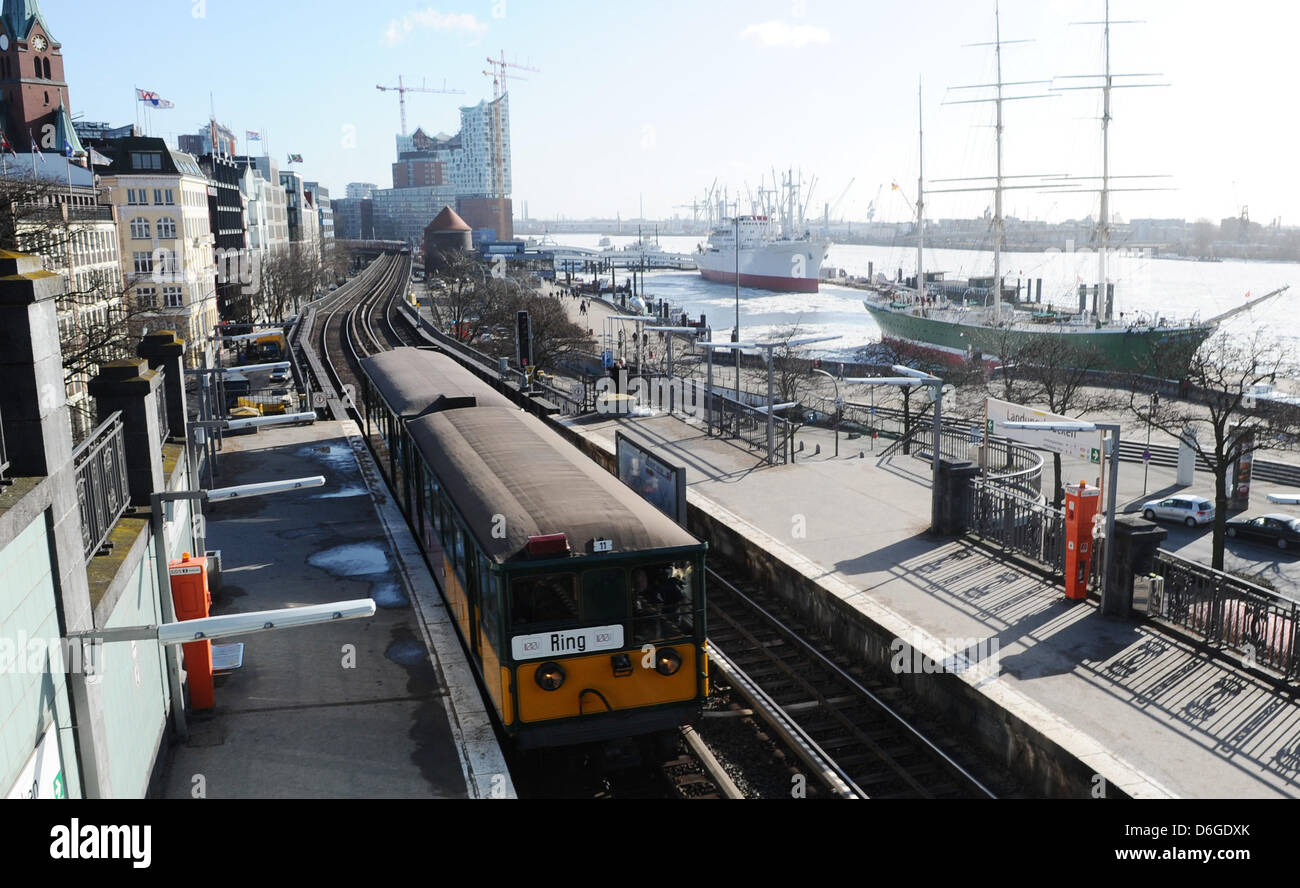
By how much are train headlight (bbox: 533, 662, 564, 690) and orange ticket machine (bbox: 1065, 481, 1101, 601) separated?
26.6ft

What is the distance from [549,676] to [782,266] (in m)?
139

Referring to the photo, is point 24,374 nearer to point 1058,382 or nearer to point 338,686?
point 338,686

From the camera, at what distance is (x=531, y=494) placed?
33.5 feet

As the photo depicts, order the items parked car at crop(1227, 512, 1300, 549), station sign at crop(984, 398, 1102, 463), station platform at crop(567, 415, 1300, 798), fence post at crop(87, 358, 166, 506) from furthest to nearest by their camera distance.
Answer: parked car at crop(1227, 512, 1300, 549) < station sign at crop(984, 398, 1102, 463) < fence post at crop(87, 358, 166, 506) < station platform at crop(567, 415, 1300, 798)

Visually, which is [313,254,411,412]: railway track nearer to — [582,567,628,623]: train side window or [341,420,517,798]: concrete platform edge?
[341,420,517,798]: concrete platform edge

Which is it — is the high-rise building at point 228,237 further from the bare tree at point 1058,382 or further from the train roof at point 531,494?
the train roof at point 531,494

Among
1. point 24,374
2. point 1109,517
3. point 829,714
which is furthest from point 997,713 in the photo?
point 24,374

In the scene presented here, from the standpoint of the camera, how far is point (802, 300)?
141 meters

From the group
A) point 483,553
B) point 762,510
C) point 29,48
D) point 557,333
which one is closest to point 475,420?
point 483,553

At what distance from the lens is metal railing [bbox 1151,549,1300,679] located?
11.8 meters

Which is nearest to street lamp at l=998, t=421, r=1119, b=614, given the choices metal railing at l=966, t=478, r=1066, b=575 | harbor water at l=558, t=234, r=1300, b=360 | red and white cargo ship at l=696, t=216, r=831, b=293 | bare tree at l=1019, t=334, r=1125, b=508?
metal railing at l=966, t=478, r=1066, b=575
